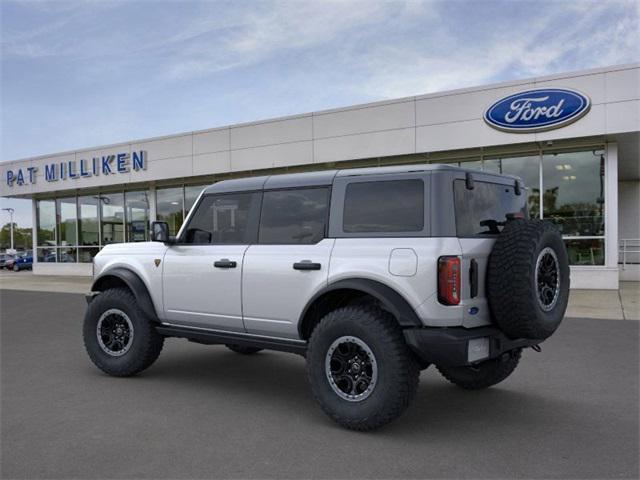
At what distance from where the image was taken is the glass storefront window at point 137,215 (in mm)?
22641

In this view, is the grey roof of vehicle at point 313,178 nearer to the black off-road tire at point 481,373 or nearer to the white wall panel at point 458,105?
the black off-road tire at point 481,373

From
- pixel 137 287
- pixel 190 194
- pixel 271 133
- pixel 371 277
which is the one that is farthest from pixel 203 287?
pixel 190 194

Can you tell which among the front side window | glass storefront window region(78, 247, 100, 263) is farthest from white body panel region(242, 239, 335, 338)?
glass storefront window region(78, 247, 100, 263)

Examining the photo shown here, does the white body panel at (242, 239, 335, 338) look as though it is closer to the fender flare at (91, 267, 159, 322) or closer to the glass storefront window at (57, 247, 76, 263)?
the fender flare at (91, 267, 159, 322)

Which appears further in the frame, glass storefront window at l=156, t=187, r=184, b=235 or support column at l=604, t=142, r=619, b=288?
glass storefront window at l=156, t=187, r=184, b=235

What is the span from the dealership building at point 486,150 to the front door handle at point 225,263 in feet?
33.6

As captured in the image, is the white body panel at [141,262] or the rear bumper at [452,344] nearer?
the rear bumper at [452,344]

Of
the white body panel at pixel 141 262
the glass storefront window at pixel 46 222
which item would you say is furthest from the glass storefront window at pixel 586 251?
the glass storefront window at pixel 46 222

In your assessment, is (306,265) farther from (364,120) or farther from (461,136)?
(364,120)

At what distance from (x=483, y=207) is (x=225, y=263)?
2305mm

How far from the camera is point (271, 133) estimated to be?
696 inches

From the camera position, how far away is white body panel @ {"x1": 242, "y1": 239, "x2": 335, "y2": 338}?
15.0 ft

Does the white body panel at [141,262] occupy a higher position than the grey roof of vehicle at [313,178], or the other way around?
the grey roof of vehicle at [313,178]

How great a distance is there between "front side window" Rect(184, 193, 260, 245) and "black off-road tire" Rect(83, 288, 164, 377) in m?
1.00
